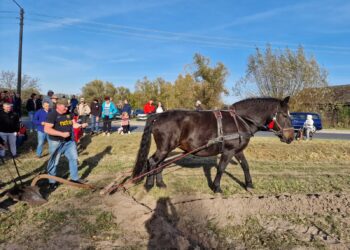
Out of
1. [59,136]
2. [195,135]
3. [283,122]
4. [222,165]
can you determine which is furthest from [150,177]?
[283,122]

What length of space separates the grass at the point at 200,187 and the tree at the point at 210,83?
2198 centimetres

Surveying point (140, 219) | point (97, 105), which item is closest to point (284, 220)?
point (140, 219)

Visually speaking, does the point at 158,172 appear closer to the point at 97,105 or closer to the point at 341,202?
the point at 341,202

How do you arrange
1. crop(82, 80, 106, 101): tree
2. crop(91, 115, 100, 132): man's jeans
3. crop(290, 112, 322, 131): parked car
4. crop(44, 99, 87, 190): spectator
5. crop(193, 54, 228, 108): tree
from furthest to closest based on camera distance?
crop(82, 80, 106, 101): tree, crop(193, 54, 228, 108): tree, crop(290, 112, 322, 131): parked car, crop(91, 115, 100, 132): man's jeans, crop(44, 99, 87, 190): spectator

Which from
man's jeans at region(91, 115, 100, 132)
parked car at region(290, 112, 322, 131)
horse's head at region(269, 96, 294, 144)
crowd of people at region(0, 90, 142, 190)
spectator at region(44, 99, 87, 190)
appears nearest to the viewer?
spectator at region(44, 99, 87, 190)

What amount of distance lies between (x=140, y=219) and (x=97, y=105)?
1110 centimetres

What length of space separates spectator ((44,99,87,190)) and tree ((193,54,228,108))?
28775mm

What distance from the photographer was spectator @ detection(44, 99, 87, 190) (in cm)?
656

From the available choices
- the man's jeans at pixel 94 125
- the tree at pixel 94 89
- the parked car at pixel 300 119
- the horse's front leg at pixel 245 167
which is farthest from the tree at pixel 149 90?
the horse's front leg at pixel 245 167

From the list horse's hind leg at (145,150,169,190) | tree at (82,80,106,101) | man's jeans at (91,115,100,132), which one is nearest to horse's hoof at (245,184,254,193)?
horse's hind leg at (145,150,169,190)

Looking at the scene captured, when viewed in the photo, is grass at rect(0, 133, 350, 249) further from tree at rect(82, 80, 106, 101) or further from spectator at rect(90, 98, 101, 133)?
tree at rect(82, 80, 106, 101)

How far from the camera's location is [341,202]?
637 cm

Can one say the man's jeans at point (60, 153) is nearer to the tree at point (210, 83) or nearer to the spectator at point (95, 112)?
the spectator at point (95, 112)

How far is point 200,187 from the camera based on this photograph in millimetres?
A: 7340
